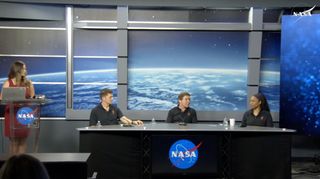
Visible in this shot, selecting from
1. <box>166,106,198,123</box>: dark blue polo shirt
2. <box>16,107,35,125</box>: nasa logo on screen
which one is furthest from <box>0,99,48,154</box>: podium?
<box>166,106,198,123</box>: dark blue polo shirt

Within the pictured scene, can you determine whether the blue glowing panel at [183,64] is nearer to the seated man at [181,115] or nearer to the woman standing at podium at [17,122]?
the seated man at [181,115]

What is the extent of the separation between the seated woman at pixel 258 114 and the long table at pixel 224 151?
532 millimetres

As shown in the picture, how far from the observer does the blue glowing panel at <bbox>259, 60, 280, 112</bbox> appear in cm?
618

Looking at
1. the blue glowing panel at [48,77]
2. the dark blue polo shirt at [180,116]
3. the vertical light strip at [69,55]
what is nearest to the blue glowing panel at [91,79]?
the vertical light strip at [69,55]

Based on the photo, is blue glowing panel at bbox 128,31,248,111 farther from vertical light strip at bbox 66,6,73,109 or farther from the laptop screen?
the laptop screen

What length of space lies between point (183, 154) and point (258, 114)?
1.38 metres

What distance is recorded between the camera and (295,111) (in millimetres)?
5703

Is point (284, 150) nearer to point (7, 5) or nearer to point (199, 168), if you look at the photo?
point (199, 168)

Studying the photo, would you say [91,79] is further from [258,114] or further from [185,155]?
[258,114]

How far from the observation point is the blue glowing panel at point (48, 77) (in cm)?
606

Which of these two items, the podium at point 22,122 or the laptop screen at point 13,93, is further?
the podium at point 22,122

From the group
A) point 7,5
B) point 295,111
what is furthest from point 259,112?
point 7,5

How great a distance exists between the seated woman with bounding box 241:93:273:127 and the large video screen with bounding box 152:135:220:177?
2.74 feet

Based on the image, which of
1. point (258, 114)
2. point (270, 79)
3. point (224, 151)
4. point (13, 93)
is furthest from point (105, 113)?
point (270, 79)
